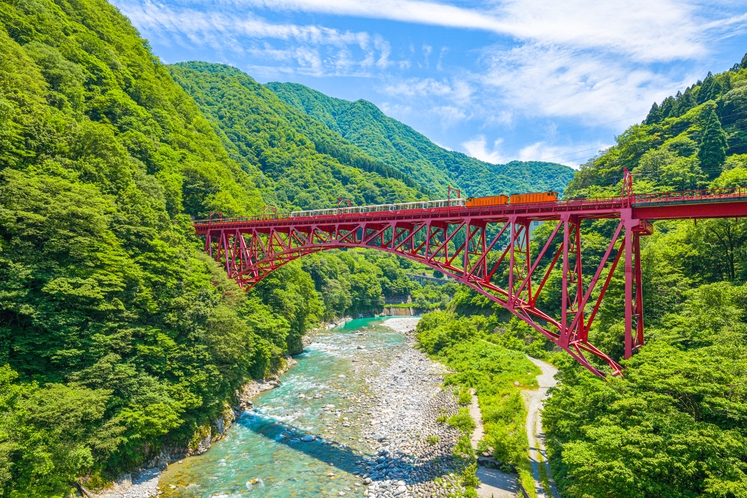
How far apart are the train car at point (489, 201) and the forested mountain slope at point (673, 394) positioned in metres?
7.53

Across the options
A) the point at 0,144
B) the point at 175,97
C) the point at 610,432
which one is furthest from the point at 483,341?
the point at 175,97

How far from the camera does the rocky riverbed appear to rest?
17125 millimetres

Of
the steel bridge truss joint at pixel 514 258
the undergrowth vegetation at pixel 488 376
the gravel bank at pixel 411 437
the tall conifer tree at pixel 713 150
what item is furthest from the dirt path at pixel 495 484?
the tall conifer tree at pixel 713 150

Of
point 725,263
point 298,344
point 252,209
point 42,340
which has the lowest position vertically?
point 298,344

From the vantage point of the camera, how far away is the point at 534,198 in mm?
19906

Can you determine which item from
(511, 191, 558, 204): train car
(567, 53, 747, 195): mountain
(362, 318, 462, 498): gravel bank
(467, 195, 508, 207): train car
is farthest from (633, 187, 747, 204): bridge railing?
(567, 53, 747, 195): mountain

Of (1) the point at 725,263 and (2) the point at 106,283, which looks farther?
(1) the point at 725,263

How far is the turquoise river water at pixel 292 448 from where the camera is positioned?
684 inches

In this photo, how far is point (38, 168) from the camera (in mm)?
19875

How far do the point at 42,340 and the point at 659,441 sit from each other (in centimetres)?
2243

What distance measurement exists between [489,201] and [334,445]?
56.4 feet

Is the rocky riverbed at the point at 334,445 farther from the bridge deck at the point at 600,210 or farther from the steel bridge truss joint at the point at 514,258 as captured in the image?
the bridge deck at the point at 600,210

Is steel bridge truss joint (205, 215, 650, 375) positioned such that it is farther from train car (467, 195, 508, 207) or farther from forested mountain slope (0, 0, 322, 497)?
forested mountain slope (0, 0, 322, 497)

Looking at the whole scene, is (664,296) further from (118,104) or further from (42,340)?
(118,104)
